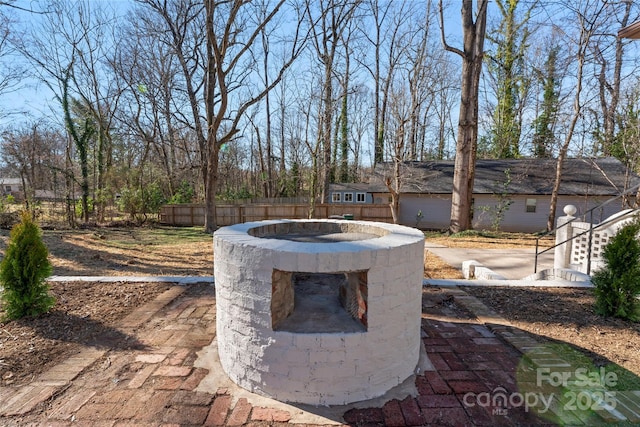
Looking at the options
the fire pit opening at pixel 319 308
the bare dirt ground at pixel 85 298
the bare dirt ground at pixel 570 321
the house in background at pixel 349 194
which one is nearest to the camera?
the fire pit opening at pixel 319 308

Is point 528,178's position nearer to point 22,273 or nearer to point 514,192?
point 514,192

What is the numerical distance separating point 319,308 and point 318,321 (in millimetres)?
344

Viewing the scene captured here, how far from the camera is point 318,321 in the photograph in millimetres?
2758

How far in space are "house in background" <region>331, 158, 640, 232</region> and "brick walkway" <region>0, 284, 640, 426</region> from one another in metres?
11.4

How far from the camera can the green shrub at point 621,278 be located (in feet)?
12.8

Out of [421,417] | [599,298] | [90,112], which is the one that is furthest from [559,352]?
[90,112]

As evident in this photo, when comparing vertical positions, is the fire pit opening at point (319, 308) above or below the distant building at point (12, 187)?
below

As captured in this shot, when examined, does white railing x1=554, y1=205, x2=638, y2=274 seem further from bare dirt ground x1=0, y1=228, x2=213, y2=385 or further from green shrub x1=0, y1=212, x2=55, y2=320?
green shrub x1=0, y1=212, x2=55, y2=320

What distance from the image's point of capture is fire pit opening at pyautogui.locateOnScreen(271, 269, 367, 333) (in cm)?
258

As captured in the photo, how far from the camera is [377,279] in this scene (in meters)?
2.50

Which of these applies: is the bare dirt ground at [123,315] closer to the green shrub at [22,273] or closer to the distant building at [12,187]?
the green shrub at [22,273]

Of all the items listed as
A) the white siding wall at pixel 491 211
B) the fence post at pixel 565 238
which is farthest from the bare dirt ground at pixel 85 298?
the white siding wall at pixel 491 211

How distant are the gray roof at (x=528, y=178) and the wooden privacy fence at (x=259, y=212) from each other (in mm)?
1609

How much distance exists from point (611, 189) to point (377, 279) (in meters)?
18.5
